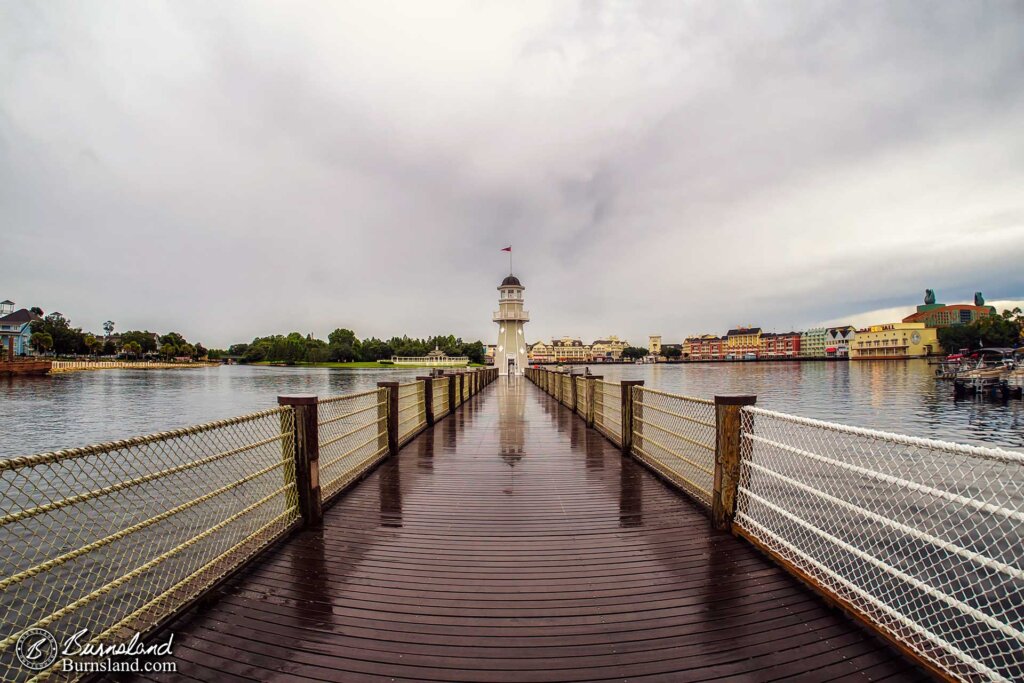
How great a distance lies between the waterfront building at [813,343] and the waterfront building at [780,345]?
1364 millimetres

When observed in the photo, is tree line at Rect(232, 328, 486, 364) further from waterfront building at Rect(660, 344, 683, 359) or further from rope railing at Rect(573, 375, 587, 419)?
rope railing at Rect(573, 375, 587, 419)

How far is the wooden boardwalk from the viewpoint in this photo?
2.45 m

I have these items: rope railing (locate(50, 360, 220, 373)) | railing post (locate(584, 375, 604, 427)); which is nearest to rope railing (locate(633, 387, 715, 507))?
railing post (locate(584, 375, 604, 427))

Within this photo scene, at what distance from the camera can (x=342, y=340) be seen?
127m

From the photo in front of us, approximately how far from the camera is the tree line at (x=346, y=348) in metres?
120

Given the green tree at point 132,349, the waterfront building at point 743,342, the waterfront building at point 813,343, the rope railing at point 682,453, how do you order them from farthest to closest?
the waterfront building at point 743,342 → the waterfront building at point 813,343 → the green tree at point 132,349 → the rope railing at point 682,453

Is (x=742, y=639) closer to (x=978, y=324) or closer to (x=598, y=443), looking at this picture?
(x=598, y=443)

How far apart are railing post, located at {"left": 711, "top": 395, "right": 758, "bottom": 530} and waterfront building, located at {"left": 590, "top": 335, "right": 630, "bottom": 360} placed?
551 feet

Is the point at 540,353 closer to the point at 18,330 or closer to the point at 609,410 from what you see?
the point at 18,330

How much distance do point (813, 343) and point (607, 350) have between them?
210 ft

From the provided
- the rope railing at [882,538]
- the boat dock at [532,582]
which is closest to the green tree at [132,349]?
the boat dock at [532,582]

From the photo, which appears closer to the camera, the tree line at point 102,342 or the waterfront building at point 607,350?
the tree line at point 102,342

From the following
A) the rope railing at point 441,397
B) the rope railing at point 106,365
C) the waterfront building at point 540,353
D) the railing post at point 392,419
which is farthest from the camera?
the waterfront building at point 540,353

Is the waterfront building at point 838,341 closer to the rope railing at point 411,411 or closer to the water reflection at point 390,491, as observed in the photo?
the rope railing at point 411,411
